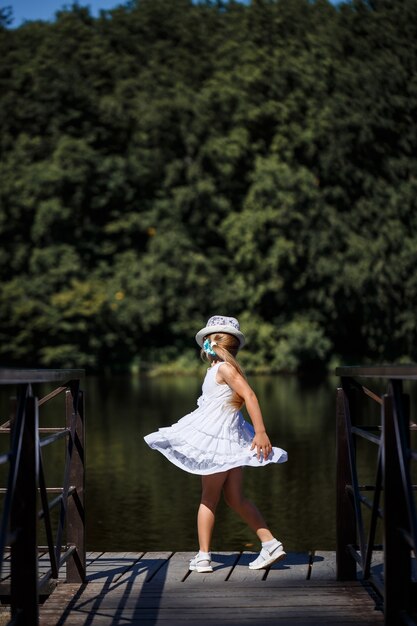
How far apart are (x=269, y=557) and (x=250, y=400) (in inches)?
29.7

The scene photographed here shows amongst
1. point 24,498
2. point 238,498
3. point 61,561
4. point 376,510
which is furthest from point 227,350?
point 24,498

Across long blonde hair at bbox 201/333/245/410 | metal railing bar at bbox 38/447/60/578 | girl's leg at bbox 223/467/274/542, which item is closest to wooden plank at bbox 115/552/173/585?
girl's leg at bbox 223/467/274/542

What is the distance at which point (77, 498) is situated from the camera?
16.7 feet

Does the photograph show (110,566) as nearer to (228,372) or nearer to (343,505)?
(228,372)

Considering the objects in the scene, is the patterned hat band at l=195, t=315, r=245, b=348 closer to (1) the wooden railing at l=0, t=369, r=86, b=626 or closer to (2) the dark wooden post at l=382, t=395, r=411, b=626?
(1) the wooden railing at l=0, t=369, r=86, b=626

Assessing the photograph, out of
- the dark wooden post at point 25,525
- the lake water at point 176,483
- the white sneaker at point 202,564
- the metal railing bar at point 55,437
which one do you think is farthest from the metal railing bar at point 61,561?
the lake water at point 176,483

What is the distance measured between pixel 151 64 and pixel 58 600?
4002 cm

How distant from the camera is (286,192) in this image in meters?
38.5

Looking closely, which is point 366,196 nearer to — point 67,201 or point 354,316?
point 354,316

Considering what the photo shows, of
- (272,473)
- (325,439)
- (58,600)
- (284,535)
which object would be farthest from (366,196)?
(58,600)

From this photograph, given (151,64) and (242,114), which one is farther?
(151,64)

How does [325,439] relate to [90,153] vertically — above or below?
below

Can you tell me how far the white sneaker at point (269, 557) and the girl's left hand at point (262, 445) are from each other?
0.43 metres

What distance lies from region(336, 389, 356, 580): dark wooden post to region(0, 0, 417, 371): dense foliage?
3270 cm
